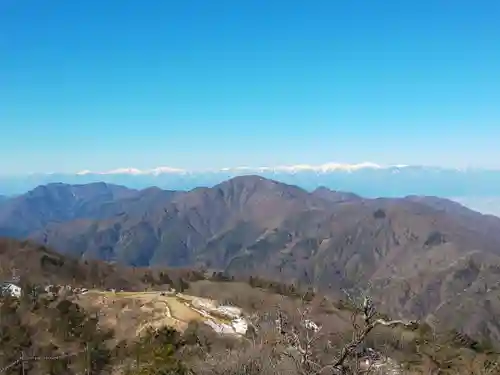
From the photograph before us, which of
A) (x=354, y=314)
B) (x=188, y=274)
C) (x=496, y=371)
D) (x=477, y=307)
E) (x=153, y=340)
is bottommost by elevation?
(x=477, y=307)

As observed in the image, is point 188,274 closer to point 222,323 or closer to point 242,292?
point 242,292

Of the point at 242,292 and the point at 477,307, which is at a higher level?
the point at 242,292

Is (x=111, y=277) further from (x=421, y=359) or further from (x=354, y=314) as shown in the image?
(x=354, y=314)

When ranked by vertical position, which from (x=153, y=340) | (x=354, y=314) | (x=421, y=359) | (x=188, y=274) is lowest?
(x=188, y=274)

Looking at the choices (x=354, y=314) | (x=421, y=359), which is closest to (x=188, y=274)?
(x=421, y=359)

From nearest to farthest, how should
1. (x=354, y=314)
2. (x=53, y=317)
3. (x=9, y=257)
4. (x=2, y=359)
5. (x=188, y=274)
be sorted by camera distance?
(x=354, y=314) < (x=2, y=359) < (x=53, y=317) < (x=9, y=257) < (x=188, y=274)

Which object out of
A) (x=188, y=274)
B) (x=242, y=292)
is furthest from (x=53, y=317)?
(x=188, y=274)

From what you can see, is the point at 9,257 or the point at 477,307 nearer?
the point at 9,257

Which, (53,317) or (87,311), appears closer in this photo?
(53,317)

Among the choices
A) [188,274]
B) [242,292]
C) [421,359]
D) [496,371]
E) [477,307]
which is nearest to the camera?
[496,371]
